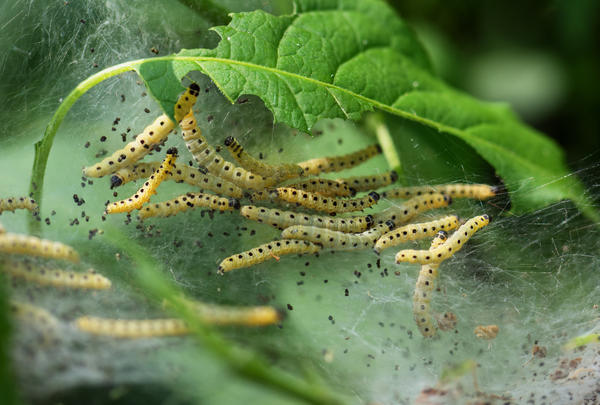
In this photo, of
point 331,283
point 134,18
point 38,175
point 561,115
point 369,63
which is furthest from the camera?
point 561,115

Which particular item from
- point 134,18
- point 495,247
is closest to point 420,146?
point 495,247

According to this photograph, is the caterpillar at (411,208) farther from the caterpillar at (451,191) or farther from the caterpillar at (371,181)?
the caterpillar at (371,181)

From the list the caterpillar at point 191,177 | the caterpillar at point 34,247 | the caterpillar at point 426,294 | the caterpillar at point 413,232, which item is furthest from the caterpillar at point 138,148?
the caterpillar at point 426,294

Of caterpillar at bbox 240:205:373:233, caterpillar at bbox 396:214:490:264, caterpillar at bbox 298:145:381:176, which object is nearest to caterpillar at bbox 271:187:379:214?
caterpillar at bbox 240:205:373:233

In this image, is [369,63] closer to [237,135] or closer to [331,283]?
[237,135]

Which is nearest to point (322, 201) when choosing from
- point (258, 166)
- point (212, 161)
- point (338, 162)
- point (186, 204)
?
point (258, 166)
